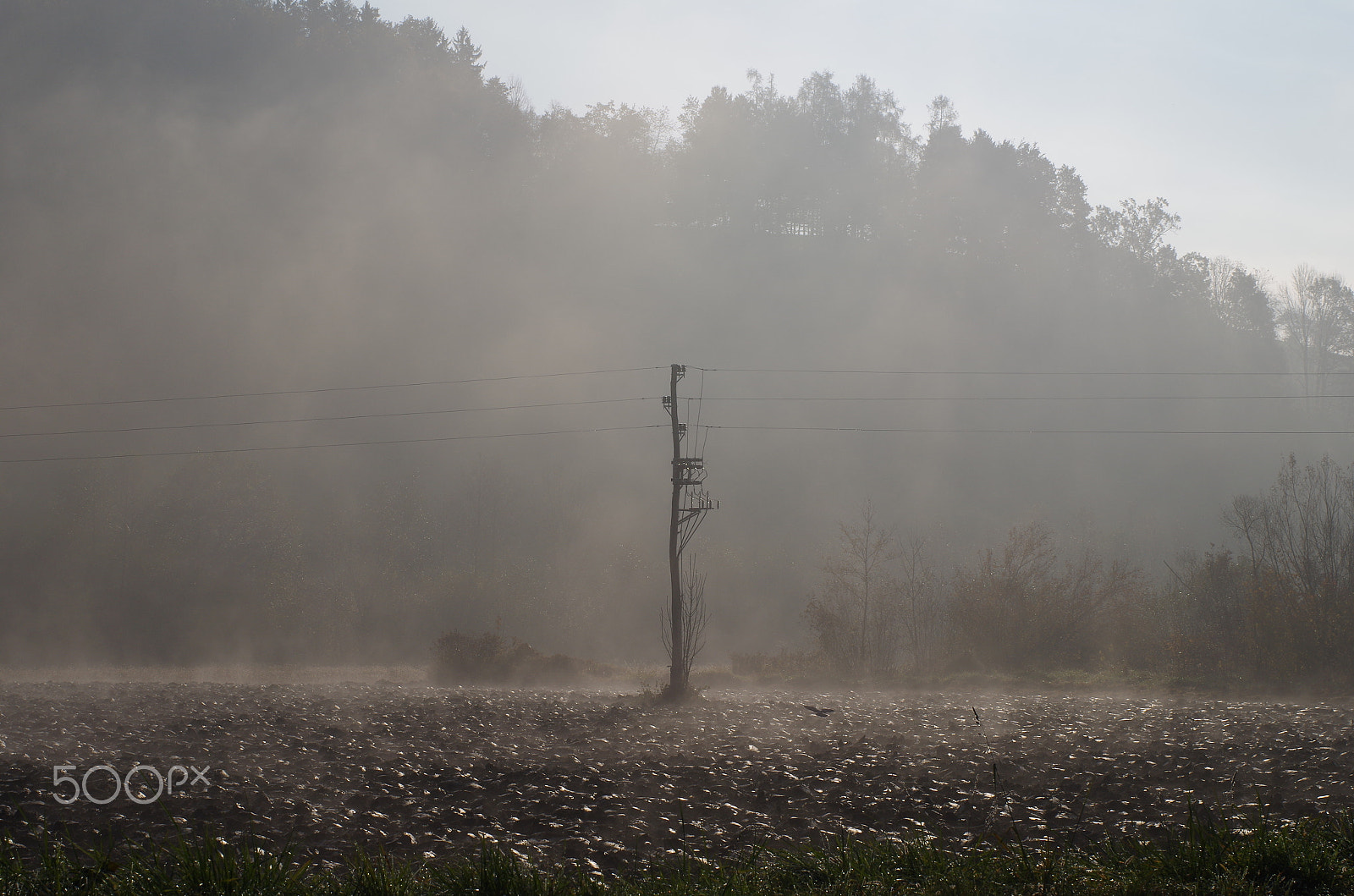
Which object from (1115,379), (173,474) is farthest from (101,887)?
(1115,379)

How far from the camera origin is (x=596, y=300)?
76.9 metres

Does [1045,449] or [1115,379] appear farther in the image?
[1115,379]

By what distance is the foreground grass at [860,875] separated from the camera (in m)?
5.71

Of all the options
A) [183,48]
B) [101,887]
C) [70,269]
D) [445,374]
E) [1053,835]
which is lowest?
[1053,835]

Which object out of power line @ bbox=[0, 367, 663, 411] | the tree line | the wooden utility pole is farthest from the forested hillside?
the wooden utility pole

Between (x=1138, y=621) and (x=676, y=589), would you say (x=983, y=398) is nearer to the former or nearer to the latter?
(x=1138, y=621)

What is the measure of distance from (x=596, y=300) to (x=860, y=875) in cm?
7330

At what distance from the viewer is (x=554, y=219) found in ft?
252

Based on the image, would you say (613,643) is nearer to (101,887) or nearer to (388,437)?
(388,437)

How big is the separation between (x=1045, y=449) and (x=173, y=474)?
7095 cm

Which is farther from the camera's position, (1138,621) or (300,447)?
(300,447)

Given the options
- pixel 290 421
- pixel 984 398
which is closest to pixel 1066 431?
pixel 984 398

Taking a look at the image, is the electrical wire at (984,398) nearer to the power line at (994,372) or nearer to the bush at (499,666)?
the power line at (994,372)

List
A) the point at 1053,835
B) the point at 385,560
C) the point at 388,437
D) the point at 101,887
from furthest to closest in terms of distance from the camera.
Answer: the point at 388,437 < the point at 385,560 < the point at 1053,835 < the point at 101,887
